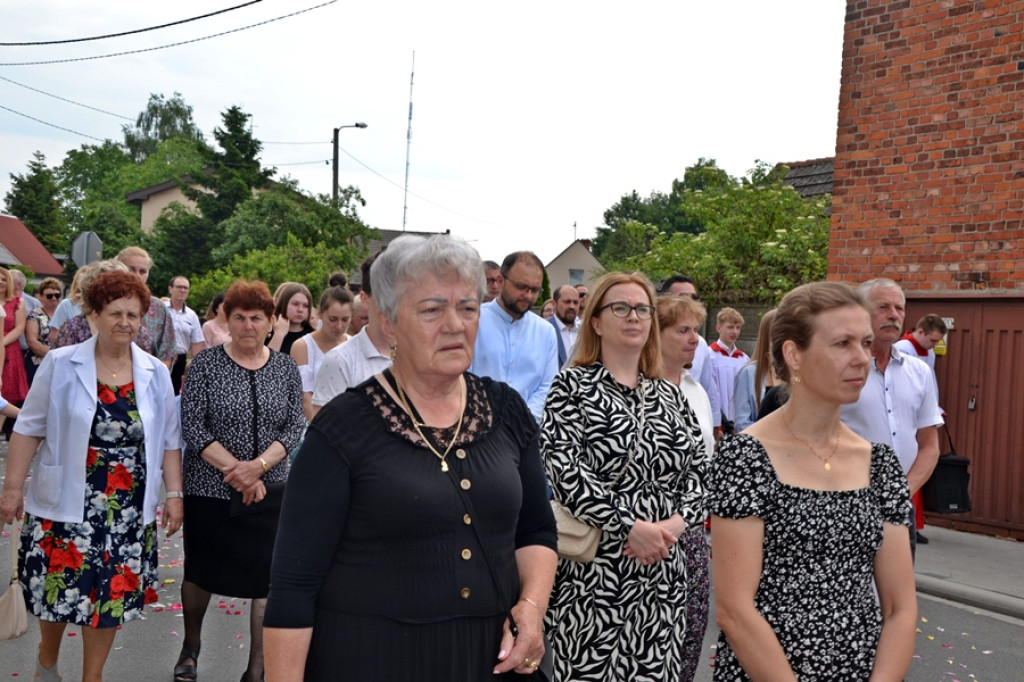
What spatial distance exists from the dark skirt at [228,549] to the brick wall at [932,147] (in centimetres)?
805

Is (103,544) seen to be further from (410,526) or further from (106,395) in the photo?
(410,526)

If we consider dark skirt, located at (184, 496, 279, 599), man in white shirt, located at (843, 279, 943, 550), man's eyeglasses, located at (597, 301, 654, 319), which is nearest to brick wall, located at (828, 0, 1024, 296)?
man in white shirt, located at (843, 279, 943, 550)

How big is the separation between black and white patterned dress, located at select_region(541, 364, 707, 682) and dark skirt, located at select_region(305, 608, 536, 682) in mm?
1600

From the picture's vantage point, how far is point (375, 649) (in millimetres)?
2680

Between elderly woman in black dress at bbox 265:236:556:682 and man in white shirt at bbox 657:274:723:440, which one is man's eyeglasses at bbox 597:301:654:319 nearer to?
elderly woman in black dress at bbox 265:236:556:682

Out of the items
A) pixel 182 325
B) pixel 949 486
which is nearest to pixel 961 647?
pixel 949 486

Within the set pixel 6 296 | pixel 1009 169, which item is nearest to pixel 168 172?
pixel 6 296

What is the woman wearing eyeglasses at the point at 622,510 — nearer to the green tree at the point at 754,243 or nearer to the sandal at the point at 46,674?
the sandal at the point at 46,674

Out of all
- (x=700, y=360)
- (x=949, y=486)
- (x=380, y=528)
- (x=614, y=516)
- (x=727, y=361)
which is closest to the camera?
(x=380, y=528)

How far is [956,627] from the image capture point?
7.62 metres

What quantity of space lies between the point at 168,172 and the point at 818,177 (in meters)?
62.8

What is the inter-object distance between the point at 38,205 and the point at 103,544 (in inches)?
3045

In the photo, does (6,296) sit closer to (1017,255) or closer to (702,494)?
(702,494)

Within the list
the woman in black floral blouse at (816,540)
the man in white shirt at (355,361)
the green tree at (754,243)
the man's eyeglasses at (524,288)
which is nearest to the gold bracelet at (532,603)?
the woman in black floral blouse at (816,540)
